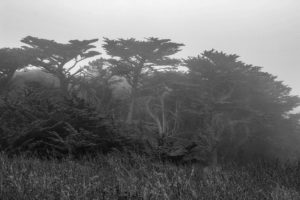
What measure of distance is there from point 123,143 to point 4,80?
1757 cm

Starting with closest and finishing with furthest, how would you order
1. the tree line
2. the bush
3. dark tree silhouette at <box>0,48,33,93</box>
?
the bush, the tree line, dark tree silhouette at <box>0,48,33,93</box>

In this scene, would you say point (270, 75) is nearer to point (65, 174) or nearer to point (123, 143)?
point (123, 143)

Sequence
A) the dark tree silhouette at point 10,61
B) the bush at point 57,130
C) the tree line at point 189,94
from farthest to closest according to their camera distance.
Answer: the dark tree silhouette at point 10,61 < the tree line at point 189,94 < the bush at point 57,130

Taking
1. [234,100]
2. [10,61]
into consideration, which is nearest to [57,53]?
[10,61]

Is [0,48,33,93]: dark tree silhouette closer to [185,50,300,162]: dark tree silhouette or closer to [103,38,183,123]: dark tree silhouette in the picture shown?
[103,38,183,123]: dark tree silhouette

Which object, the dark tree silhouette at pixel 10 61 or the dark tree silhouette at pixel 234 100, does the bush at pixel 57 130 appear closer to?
the dark tree silhouette at pixel 234 100

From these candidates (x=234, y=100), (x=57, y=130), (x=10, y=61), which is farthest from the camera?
(x=10, y=61)

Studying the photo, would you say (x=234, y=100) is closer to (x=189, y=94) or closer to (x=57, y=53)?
(x=189, y=94)

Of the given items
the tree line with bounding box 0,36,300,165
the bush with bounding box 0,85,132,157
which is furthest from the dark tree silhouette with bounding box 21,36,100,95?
the bush with bounding box 0,85,132,157

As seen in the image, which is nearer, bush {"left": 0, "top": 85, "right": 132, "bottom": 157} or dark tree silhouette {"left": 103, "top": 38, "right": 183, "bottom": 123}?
bush {"left": 0, "top": 85, "right": 132, "bottom": 157}

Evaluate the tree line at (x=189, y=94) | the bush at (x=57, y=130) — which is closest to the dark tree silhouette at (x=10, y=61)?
the tree line at (x=189, y=94)

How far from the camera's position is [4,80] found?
2703cm

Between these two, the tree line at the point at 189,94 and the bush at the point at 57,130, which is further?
the tree line at the point at 189,94

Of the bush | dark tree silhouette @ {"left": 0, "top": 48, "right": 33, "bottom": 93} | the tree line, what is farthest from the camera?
dark tree silhouette @ {"left": 0, "top": 48, "right": 33, "bottom": 93}
